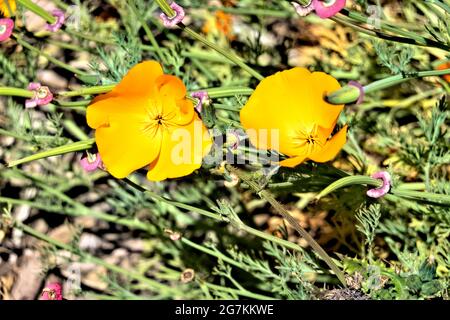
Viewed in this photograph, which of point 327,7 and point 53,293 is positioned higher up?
point 327,7

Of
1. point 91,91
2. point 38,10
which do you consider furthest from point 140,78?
point 38,10

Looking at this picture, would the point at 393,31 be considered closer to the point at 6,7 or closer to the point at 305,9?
the point at 305,9

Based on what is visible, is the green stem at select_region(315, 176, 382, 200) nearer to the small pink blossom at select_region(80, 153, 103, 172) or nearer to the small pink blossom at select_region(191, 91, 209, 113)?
the small pink blossom at select_region(191, 91, 209, 113)

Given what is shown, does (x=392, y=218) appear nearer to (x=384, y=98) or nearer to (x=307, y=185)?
(x=307, y=185)

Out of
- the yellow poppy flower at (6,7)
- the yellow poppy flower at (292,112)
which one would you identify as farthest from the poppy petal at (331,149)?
the yellow poppy flower at (6,7)

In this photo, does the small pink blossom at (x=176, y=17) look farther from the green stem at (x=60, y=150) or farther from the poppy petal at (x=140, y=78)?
the green stem at (x=60, y=150)

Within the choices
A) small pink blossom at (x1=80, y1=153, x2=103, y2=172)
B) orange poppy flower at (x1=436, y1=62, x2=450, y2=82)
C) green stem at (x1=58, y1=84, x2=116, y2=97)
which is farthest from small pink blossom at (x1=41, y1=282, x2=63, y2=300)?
orange poppy flower at (x1=436, y1=62, x2=450, y2=82)
